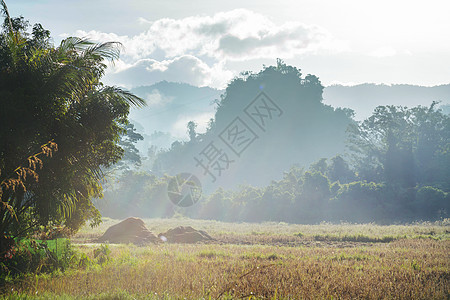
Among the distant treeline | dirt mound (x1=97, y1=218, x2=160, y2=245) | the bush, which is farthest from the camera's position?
the distant treeline

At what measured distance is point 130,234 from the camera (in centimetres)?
2278

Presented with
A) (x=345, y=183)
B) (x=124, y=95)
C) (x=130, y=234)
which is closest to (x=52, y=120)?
(x=124, y=95)

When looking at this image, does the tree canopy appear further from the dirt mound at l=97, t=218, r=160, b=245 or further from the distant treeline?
the distant treeline

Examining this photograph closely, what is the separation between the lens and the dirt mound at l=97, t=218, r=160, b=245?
21597 mm

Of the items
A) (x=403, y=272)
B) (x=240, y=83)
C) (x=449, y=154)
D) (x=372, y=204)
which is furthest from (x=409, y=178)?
(x=240, y=83)

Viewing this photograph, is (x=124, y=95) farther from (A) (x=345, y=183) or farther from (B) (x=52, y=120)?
(A) (x=345, y=183)

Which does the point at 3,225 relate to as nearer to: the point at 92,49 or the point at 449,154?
the point at 92,49

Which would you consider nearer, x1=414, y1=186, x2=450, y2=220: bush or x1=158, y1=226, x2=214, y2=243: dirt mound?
x1=158, y1=226, x2=214, y2=243: dirt mound

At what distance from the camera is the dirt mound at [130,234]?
21597 millimetres

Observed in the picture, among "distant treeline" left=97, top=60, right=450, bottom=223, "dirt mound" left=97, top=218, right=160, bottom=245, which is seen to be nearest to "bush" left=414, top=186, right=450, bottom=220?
"distant treeline" left=97, top=60, right=450, bottom=223

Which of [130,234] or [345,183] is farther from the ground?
[345,183]

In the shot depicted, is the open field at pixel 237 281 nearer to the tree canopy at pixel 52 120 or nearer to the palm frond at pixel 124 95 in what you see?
the tree canopy at pixel 52 120

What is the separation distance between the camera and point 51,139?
8312 millimetres

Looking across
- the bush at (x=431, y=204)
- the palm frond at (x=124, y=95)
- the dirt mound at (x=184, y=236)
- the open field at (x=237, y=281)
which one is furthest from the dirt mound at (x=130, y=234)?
the bush at (x=431, y=204)
